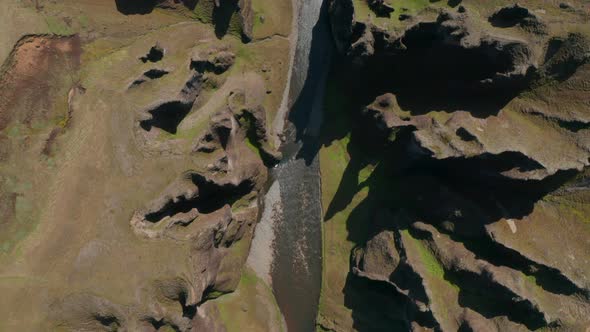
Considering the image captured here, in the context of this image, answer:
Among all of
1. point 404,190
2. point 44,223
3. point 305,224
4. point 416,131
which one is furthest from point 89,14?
point 404,190

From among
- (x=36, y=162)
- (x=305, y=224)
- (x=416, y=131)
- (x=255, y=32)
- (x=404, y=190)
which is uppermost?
(x=255, y=32)

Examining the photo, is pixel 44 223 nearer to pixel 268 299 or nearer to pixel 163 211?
pixel 163 211

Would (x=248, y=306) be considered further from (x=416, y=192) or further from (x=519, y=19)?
(x=519, y=19)

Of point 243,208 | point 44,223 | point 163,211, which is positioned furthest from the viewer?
point 243,208

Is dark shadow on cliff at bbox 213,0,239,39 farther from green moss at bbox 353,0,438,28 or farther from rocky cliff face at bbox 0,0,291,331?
green moss at bbox 353,0,438,28

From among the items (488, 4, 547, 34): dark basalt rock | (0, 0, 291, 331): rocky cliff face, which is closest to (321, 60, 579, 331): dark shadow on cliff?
(0, 0, 291, 331): rocky cliff face

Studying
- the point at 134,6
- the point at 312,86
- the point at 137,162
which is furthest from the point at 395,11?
the point at 137,162
